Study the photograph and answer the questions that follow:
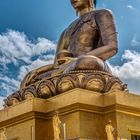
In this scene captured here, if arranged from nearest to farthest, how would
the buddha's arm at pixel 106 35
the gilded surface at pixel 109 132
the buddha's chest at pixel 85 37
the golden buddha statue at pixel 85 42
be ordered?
the gilded surface at pixel 109 132, the golden buddha statue at pixel 85 42, the buddha's arm at pixel 106 35, the buddha's chest at pixel 85 37

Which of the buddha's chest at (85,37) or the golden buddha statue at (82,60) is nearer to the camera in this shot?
the golden buddha statue at (82,60)

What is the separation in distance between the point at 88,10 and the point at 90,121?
13.2ft

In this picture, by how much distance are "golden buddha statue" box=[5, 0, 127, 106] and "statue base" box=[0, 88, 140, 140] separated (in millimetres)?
397

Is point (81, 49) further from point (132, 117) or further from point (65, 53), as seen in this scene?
point (132, 117)

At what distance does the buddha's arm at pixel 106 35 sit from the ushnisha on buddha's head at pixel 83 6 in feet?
2.50

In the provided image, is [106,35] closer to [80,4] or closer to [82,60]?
[80,4]

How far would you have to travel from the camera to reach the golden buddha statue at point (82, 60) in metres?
8.64

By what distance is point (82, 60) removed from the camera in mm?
8883

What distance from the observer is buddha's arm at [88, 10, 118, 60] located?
9746mm

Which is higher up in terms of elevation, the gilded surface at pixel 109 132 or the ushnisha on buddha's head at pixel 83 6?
the ushnisha on buddha's head at pixel 83 6

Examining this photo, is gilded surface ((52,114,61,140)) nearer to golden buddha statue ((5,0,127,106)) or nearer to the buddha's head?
golden buddha statue ((5,0,127,106))

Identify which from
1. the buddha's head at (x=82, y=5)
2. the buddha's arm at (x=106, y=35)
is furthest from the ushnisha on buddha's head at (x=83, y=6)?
the buddha's arm at (x=106, y=35)

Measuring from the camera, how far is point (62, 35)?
1147 cm

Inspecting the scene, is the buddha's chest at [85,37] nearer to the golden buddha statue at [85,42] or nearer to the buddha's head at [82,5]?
the golden buddha statue at [85,42]
